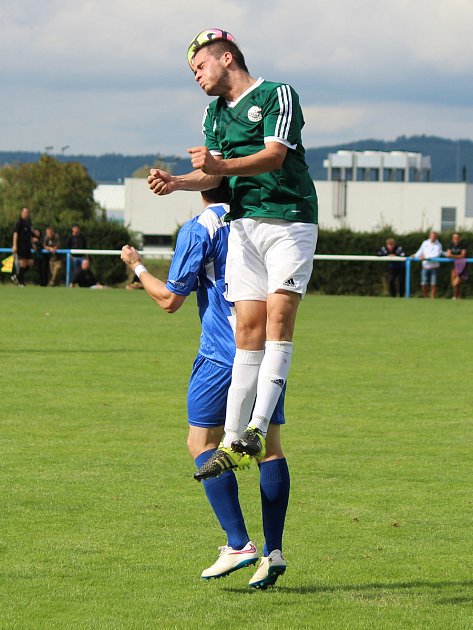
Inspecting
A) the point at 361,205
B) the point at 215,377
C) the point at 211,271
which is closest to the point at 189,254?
the point at 211,271

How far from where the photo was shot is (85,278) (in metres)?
39.6

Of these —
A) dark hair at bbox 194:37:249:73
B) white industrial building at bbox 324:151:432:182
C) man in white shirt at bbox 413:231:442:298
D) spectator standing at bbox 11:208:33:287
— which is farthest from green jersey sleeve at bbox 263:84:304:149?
white industrial building at bbox 324:151:432:182

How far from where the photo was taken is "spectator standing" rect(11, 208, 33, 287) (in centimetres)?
3606

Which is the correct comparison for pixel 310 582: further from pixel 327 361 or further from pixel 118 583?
pixel 327 361

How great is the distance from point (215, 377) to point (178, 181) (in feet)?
3.43

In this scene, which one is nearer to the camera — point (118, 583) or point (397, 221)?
point (118, 583)

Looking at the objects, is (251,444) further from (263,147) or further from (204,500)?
(204,500)

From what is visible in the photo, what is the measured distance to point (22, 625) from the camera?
541 centimetres

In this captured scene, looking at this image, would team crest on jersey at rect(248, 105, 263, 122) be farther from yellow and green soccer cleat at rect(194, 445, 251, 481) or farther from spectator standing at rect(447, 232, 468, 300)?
spectator standing at rect(447, 232, 468, 300)

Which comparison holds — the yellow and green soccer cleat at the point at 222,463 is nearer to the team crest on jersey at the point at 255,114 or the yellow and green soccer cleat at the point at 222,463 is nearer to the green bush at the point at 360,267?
the team crest on jersey at the point at 255,114

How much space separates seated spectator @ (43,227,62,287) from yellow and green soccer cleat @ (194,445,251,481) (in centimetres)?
3272

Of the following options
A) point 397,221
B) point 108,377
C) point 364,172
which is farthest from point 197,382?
point 364,172

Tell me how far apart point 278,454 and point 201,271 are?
1019 mm

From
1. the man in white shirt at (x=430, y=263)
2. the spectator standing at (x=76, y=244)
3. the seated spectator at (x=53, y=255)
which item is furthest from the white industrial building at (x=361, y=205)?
the man in white shirt at (x=430, y=263)
